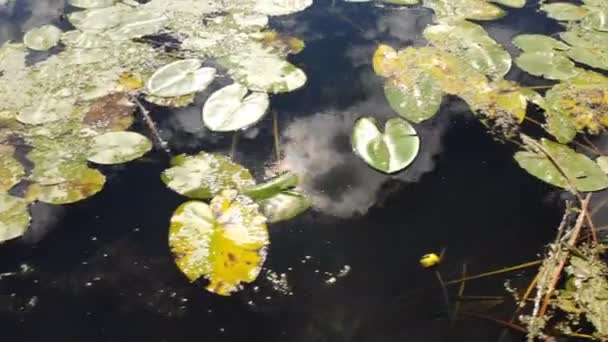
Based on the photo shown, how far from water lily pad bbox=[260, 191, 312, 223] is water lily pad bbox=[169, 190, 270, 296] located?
0.03m

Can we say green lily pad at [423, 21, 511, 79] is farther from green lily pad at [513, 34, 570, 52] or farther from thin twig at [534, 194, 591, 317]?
thin twig at [534, 194, 591, 317]

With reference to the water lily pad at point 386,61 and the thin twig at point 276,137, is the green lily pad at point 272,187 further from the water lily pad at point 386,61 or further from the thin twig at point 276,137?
the water lily pad at point 386,61

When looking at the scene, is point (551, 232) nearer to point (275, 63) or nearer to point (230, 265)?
point (230, 265)

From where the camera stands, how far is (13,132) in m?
1.67

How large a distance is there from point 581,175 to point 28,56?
2186mm

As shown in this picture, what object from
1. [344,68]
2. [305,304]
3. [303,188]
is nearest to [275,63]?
[344,68]

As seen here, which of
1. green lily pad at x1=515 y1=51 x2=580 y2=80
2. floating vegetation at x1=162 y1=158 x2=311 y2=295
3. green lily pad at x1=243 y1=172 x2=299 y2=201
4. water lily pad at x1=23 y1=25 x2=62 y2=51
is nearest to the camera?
floating vegetation at x1=162 y1=158 x2=311 y2=295

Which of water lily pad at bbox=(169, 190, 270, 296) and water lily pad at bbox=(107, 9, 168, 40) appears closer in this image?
water lily pad at bbox=(169, 190, 270, 296)

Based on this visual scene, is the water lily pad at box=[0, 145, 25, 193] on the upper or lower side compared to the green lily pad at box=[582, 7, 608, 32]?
lower

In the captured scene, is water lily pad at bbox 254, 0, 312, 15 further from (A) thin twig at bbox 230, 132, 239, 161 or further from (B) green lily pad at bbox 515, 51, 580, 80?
(B) green lily pad at bbox 515, 51, 580, 80

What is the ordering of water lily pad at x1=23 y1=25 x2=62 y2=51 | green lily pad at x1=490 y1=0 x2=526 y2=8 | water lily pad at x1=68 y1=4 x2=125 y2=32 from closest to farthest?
water lily pad at x1=23 y1=25 x2=62 y2=51
water lily pad at x1=68 y1=4 x2=125 y2=32
green lily pad at x1=490 y1=0 x2=526 y2=8

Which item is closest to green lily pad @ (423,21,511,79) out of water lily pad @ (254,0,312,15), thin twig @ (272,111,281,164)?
water lily pad @ (254,0,312,15)

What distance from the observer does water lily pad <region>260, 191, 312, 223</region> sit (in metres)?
1.38

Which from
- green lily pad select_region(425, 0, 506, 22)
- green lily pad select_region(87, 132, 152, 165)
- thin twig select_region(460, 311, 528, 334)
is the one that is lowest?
thin twig select_region(460, 311, 528, 334)
